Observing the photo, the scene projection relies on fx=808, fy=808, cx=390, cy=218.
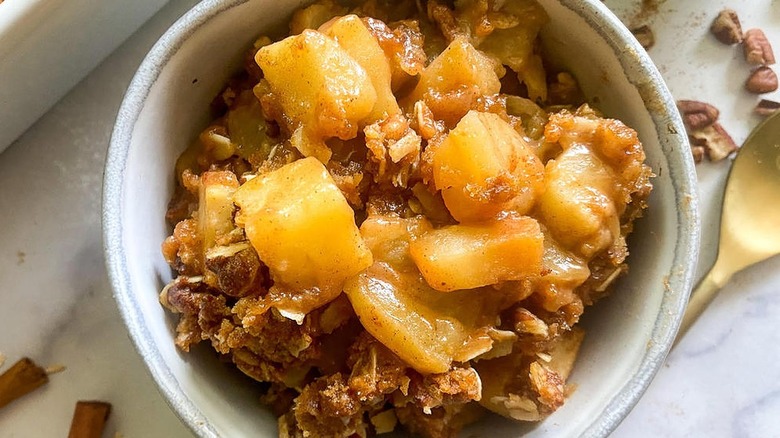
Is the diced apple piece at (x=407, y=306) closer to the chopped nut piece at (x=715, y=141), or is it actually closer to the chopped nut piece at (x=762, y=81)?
the chopped nut piece at (x=715, y=141)

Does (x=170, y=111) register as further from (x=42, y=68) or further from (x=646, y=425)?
(x=646, y=425)

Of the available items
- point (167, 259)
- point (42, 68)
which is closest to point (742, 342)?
point (167, 259)

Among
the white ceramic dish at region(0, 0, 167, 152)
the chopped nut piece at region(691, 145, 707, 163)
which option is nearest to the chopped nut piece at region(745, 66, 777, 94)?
the chopped nut piece at region(691, 145, 707, 163)

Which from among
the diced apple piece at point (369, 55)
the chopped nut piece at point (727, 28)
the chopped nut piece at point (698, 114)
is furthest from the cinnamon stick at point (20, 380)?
the chopped nut piece at point (727, 28)

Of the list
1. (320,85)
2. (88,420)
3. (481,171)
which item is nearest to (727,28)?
(481,171)

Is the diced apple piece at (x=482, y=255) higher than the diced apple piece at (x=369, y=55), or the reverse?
the diced apple piece at (x=369, y=55)

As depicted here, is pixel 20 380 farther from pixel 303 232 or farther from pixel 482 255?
pixel 482 255

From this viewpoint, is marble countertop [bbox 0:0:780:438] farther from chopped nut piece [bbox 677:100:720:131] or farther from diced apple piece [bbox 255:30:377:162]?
diced apple piece [bbox 255:30:377:162]
